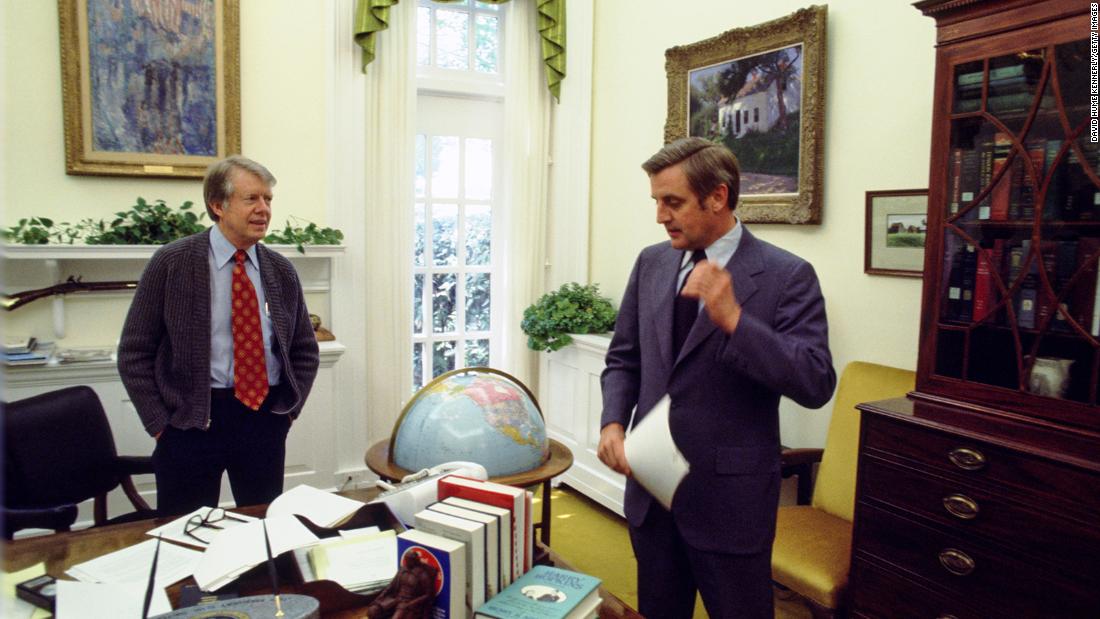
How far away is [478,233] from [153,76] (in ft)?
7.40

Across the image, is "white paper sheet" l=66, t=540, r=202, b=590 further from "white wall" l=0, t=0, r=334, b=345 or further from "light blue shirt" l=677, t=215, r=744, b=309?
"white wall" l=0, t=0, r=334, b=345

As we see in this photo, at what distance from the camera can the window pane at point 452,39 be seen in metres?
5.09

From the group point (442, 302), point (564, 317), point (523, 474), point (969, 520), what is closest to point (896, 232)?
point (969, 520)

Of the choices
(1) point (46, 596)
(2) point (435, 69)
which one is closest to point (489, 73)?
(2) point (435, 69)

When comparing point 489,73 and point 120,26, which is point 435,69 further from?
point 120,26

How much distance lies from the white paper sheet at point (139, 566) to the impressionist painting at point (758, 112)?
120 inches

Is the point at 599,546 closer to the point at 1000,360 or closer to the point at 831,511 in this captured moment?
the point at 831,511

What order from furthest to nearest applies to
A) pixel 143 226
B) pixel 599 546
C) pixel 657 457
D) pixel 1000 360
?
1. pixel 599 546
2. pixel 143 226
3. pixel 1000 360
4. pixel 657 457

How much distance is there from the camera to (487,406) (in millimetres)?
2662

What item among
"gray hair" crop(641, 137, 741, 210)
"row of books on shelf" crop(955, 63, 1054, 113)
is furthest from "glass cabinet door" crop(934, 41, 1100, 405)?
"gray hair" crop(641, 137, 741, 210)

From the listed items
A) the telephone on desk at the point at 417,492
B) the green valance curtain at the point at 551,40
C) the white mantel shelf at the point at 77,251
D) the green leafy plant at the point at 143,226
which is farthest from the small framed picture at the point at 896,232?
the green leafy plant at the point at 143,226

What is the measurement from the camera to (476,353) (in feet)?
18.1

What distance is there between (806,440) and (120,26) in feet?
14.1

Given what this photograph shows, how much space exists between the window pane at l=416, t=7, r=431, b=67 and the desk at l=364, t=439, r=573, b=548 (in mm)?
3060
